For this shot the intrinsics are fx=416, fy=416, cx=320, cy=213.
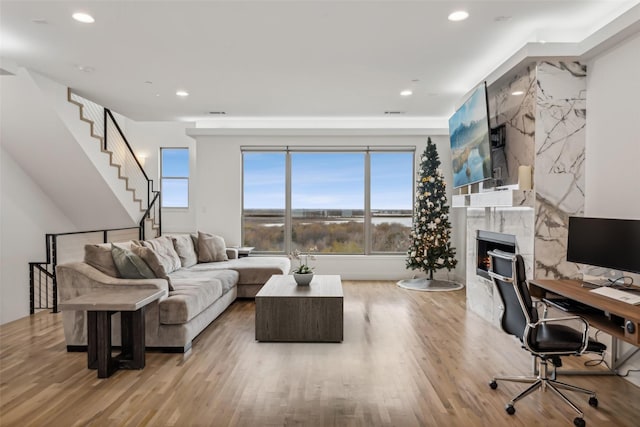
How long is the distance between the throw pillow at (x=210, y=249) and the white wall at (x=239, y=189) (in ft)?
3.59

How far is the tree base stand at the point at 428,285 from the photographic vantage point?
702 cm

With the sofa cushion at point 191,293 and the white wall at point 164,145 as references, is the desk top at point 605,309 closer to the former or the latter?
the sofa cushion at point 191,293

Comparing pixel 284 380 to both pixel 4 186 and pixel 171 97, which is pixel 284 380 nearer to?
pixel 171 97

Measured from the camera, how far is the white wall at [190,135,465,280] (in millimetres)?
7910

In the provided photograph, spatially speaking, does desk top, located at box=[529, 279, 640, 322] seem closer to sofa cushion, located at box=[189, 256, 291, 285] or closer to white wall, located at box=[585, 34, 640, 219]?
white wall, located at box=[585, 34, 640, 219]

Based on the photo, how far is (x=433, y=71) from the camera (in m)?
4.98

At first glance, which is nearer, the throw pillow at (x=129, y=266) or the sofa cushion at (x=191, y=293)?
the sofa cushion at (x=191, y=293)

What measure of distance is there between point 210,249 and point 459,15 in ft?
16.0

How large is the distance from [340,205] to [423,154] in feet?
6.06

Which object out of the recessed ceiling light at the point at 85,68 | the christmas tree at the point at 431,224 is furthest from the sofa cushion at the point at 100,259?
the christmas tree at the point at 431,224

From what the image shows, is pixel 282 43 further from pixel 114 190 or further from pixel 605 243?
pixel 114 190

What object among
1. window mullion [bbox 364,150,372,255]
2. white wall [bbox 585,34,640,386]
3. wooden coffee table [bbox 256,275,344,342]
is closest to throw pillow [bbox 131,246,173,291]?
wooden coffee table [bbox 256,275,344,342]

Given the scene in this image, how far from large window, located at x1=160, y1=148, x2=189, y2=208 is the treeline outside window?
8.55ft

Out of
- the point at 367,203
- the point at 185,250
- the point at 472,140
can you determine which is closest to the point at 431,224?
the point at 367,203
